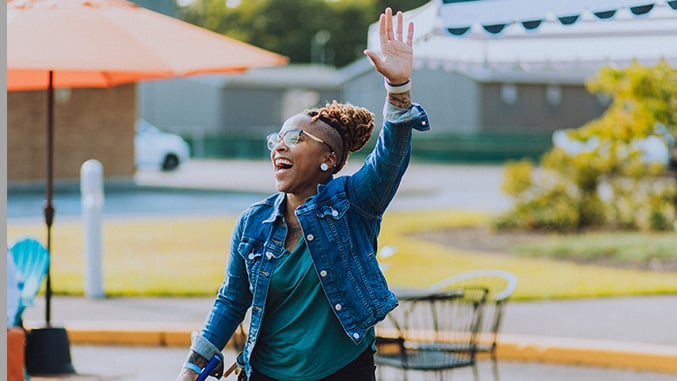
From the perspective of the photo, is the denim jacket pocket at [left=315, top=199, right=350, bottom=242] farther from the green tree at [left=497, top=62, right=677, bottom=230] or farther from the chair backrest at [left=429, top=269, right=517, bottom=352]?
the green tree at [left=497, top=62, right=677, bottom=230]

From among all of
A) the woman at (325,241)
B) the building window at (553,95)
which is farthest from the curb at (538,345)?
the building window at (553,95)

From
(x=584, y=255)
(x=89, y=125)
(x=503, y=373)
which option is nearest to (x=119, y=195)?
(x=89, y=125)

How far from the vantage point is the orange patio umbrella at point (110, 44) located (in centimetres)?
645

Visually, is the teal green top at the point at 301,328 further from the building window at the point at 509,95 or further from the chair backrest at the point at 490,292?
the building window at the point at 509,95

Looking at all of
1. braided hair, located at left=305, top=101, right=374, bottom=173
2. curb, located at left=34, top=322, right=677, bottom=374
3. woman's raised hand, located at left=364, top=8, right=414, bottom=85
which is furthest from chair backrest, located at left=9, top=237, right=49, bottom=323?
woman's raised hand, located at left=364, top=8, right=414, bottom=85

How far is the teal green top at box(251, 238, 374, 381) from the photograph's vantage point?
132 inches

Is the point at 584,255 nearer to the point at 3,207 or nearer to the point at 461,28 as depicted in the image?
the point at 461,28

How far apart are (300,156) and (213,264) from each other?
34.0ft

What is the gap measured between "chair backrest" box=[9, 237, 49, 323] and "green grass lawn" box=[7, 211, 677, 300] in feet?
11.3

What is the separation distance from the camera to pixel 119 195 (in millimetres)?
26406

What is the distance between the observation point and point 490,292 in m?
10.4

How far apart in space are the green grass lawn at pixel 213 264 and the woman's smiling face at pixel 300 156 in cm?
792

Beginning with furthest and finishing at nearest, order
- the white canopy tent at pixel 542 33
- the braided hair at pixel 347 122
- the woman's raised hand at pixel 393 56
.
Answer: the white canopy tent at pixel 542 33 < the braided hair at pixel 347 122 < the woman's raised hand at pixel 393 56

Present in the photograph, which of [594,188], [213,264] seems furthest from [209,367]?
[594,188]
